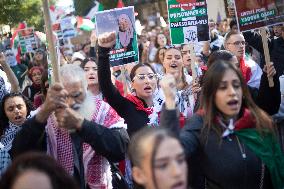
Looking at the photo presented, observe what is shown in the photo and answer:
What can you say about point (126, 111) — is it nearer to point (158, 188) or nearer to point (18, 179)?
point (158, 188)

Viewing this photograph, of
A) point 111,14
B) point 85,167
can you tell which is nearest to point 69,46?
point 111,14

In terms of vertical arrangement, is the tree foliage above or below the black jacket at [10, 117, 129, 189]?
above

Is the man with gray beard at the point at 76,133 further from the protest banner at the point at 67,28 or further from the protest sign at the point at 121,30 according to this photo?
the protest banner at the point at 67,28

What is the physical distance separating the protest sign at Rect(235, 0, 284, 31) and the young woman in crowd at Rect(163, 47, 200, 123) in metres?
0.82

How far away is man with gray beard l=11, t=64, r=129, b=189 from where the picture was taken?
133 inches

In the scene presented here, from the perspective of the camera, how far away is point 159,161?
9.44ft

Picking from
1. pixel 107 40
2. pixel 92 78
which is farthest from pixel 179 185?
pixel 92 78

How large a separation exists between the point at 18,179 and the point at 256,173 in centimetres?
158

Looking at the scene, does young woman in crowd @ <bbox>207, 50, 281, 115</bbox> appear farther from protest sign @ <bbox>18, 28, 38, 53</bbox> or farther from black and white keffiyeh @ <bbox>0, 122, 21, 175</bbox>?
protest sign @ <bbox>18, 28, 38, 53</bbox>

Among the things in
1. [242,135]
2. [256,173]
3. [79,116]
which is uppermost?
[79,116]

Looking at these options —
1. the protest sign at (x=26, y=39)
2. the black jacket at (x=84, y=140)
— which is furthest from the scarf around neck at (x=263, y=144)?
the protest sign at (x=26, y=39)

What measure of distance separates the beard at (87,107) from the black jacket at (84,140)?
0.50ft

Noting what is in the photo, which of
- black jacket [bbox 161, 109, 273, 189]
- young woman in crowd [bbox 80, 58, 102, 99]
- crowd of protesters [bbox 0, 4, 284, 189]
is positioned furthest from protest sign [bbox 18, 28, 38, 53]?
black jacket [bbox 161, 109, 273, 189]

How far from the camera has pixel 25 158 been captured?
8.63 ft
